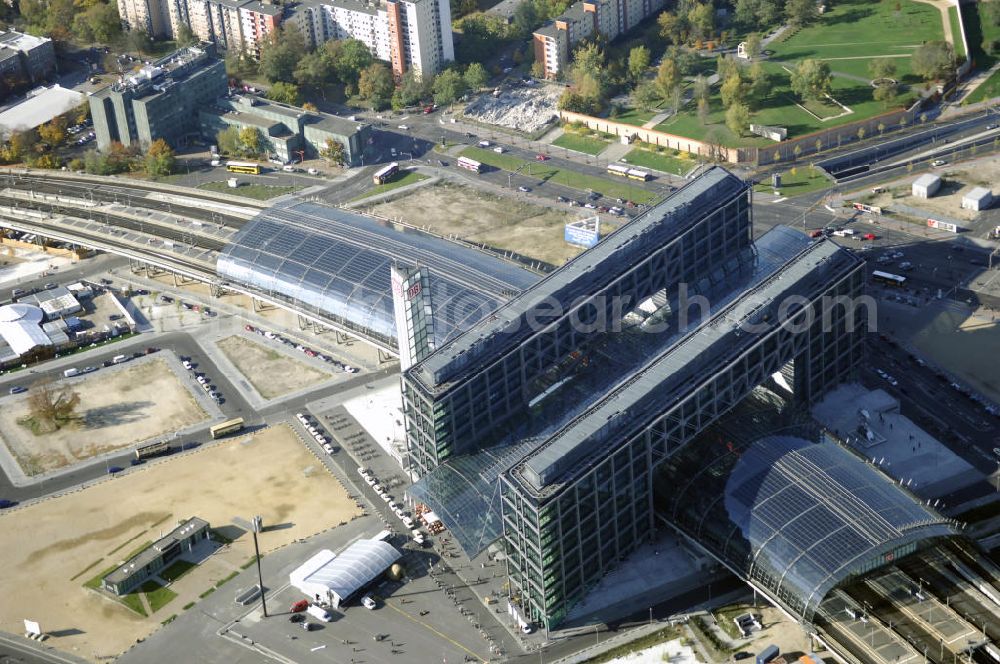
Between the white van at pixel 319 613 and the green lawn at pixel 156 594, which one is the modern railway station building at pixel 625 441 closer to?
the white van at pixel 319 613

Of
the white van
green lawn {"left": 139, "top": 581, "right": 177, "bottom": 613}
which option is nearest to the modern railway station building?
the white van

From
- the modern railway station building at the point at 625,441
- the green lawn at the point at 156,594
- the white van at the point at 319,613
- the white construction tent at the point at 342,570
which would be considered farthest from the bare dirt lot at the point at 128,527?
the modern railway station building at the point at 625,441

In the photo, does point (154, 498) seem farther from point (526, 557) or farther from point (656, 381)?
point (656, 381)

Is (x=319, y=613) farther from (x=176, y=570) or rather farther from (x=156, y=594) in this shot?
(x=176, y=570)

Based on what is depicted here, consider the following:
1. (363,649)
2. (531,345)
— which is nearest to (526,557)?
(363,649)

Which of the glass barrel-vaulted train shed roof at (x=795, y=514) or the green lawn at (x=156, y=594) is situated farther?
the green lawn at (x=156, y=594)
